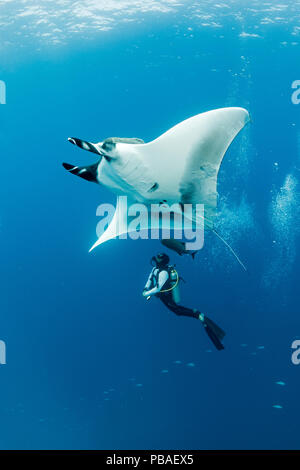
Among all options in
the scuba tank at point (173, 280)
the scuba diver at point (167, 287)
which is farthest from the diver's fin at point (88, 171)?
the scuba tank at point (173, 280)

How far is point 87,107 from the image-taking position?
86.2ft

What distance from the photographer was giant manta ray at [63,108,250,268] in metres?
2.95

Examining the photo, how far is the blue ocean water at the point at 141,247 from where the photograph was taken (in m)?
11.9

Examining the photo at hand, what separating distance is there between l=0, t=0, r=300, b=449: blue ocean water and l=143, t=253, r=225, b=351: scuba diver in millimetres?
6091

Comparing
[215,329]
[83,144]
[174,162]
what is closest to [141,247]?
[215,329]

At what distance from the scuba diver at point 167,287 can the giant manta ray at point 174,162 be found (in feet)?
5.34

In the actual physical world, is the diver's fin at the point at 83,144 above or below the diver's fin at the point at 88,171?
below

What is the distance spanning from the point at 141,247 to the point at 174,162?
14.1 meters

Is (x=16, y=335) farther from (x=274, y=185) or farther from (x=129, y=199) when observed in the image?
(x=129, y=199)

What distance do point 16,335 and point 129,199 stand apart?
730 inches

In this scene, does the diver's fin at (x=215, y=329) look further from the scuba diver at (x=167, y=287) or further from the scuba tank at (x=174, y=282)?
the scuba tank at (x=174, y=282)

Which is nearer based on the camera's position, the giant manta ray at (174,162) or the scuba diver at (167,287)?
the giant manta ray at (174,162)

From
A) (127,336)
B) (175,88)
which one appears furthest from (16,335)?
(175,88)

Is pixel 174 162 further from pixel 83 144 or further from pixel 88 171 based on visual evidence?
pixel 83 144
